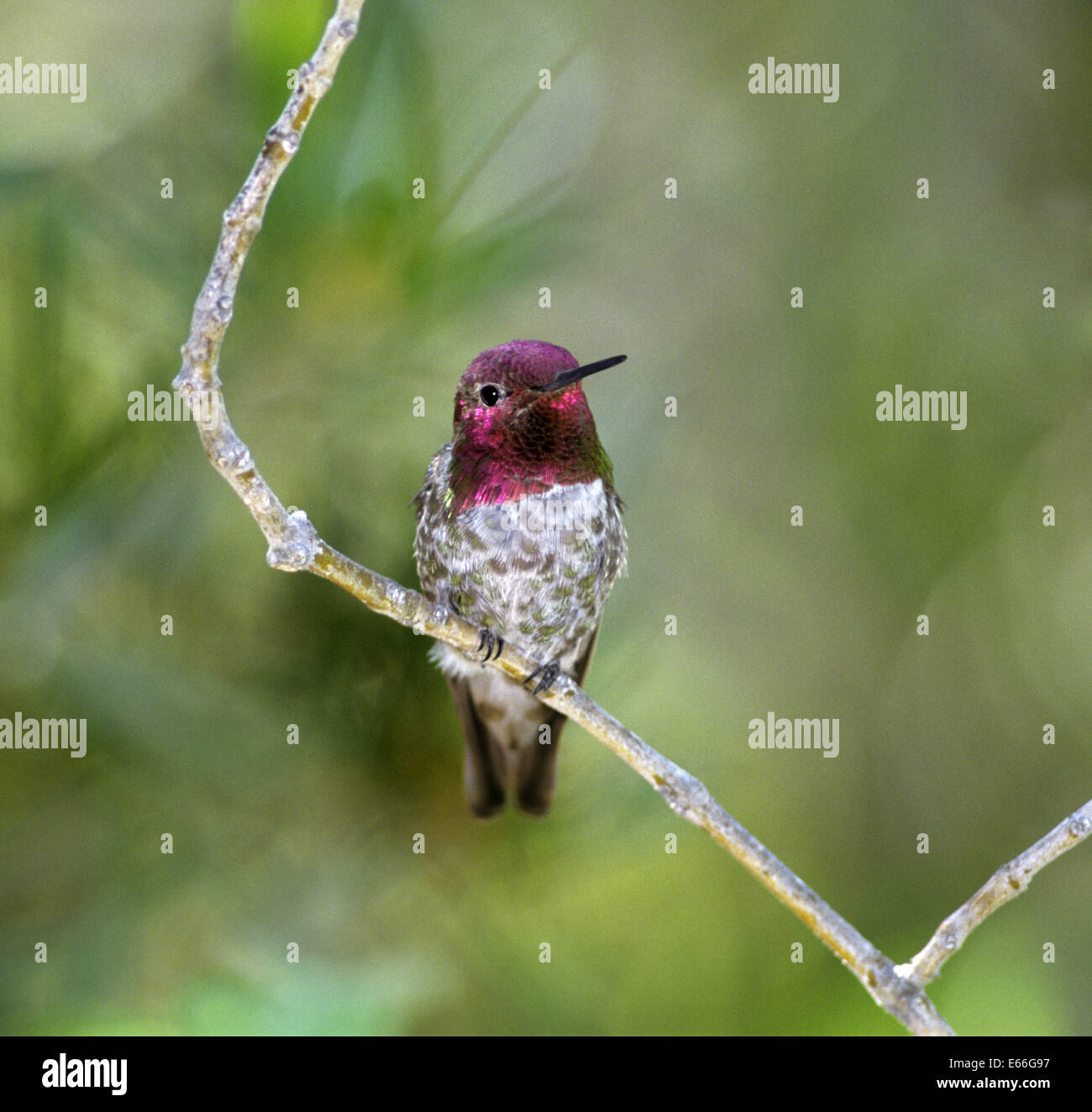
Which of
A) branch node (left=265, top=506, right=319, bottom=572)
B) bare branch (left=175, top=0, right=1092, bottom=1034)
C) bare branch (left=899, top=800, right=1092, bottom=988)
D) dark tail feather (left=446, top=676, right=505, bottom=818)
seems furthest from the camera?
dark tail feather (left=446, top=676, right=505, bottom=818)

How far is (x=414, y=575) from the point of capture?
75.1 inches

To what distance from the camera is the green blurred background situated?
167cm

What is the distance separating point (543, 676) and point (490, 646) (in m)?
0.16

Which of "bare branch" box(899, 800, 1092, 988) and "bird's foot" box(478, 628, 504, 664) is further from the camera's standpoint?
"bird's foot" box(478, 628, 504, 664)

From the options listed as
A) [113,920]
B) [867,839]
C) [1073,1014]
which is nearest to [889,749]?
[867,839]
